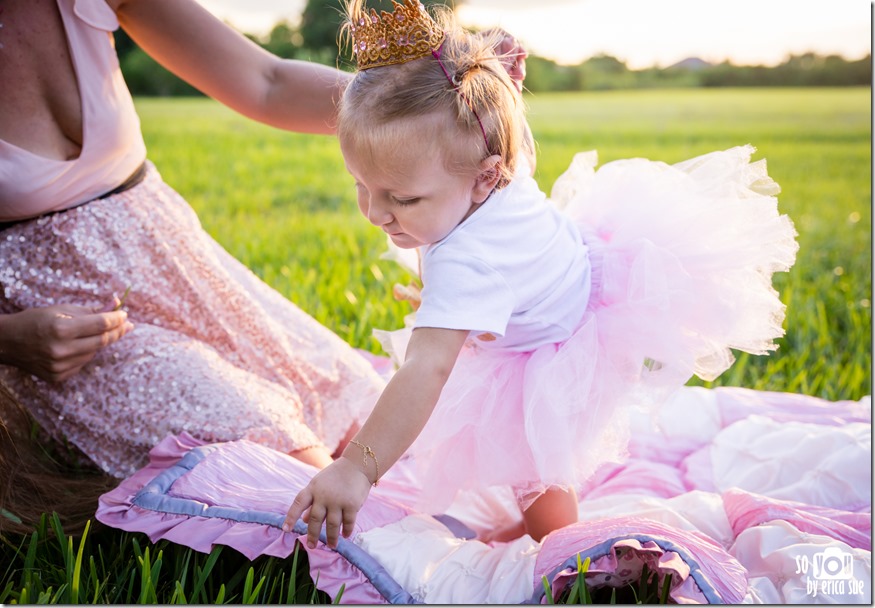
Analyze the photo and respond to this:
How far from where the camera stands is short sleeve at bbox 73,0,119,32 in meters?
1.83

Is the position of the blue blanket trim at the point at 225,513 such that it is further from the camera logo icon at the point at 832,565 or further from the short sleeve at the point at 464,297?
the camera logo icon at the point at 832,565

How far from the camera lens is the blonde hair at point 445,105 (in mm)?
1450

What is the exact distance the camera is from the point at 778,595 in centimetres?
157

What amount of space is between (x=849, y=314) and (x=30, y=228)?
100 inches

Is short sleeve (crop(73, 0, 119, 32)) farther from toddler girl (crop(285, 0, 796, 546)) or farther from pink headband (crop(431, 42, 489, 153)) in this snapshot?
pink headband (crop(431, 42, 489, 153))

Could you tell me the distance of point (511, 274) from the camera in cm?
156

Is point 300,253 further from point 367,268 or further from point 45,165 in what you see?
point 45,165

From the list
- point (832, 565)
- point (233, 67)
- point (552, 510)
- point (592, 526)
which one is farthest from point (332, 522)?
point (233, 67)

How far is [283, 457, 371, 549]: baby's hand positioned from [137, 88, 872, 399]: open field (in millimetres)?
1429

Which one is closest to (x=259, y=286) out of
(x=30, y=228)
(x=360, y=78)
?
(x=30, y=228)

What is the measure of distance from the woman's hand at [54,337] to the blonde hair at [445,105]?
667 millimetres

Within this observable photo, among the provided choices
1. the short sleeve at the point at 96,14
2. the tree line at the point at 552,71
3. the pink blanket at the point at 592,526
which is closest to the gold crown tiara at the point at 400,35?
the short sleeve at the point at 96,14

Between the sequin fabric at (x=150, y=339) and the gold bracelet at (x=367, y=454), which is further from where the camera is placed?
the sequin fabric at (x=150, y=339)

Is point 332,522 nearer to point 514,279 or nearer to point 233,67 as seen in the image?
point 514,279
